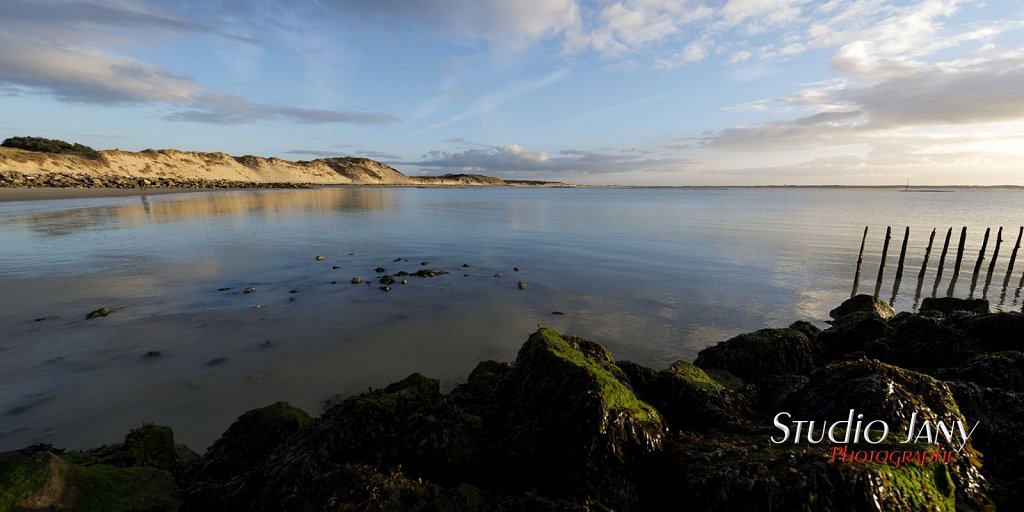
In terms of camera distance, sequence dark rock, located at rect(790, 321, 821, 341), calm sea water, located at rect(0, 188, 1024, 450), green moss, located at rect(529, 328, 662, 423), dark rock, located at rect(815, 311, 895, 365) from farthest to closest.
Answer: dark rock, located at rect(790, 321, 821, 341) → dark rock, located at rect(815, 311, 895, 365) → calm sea water, located at rect(0, 188, 1024, 450) → green moss, located at rect(529, 328, 662, 423)

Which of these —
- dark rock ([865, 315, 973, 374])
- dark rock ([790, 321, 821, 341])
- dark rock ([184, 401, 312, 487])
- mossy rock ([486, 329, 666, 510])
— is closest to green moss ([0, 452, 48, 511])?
dark rock ([184, 401, 312, 487])

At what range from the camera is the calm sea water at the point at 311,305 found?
933 cm

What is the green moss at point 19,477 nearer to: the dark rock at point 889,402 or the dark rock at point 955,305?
the dark rock at point 889,402

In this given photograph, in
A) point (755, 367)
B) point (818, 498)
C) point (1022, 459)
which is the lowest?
point (755, 367)

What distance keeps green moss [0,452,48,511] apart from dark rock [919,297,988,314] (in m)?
23.9

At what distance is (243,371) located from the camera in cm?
1031

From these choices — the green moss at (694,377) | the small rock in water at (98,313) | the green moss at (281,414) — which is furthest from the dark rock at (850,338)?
the small rock in water at (98,313)

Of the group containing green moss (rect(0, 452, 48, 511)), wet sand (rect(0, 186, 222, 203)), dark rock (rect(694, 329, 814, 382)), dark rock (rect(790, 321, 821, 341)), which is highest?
wet sand (rect(0, 186, 222, 203))

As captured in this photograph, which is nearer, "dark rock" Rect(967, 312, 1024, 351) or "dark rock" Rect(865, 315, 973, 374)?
"dark rock" Rect(865, 315, 973, 374)

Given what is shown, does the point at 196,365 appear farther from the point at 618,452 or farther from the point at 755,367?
the point at 755,367

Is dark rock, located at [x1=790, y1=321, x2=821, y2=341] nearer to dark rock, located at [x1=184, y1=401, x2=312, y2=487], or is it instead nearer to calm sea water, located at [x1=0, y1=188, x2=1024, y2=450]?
calm sea water, located at [x1=0, y1=188, x2=1024, y2=450]

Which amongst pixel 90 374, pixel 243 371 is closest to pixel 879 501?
pixel 243 371

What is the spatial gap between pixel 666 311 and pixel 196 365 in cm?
1548

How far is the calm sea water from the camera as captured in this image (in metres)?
9.33
